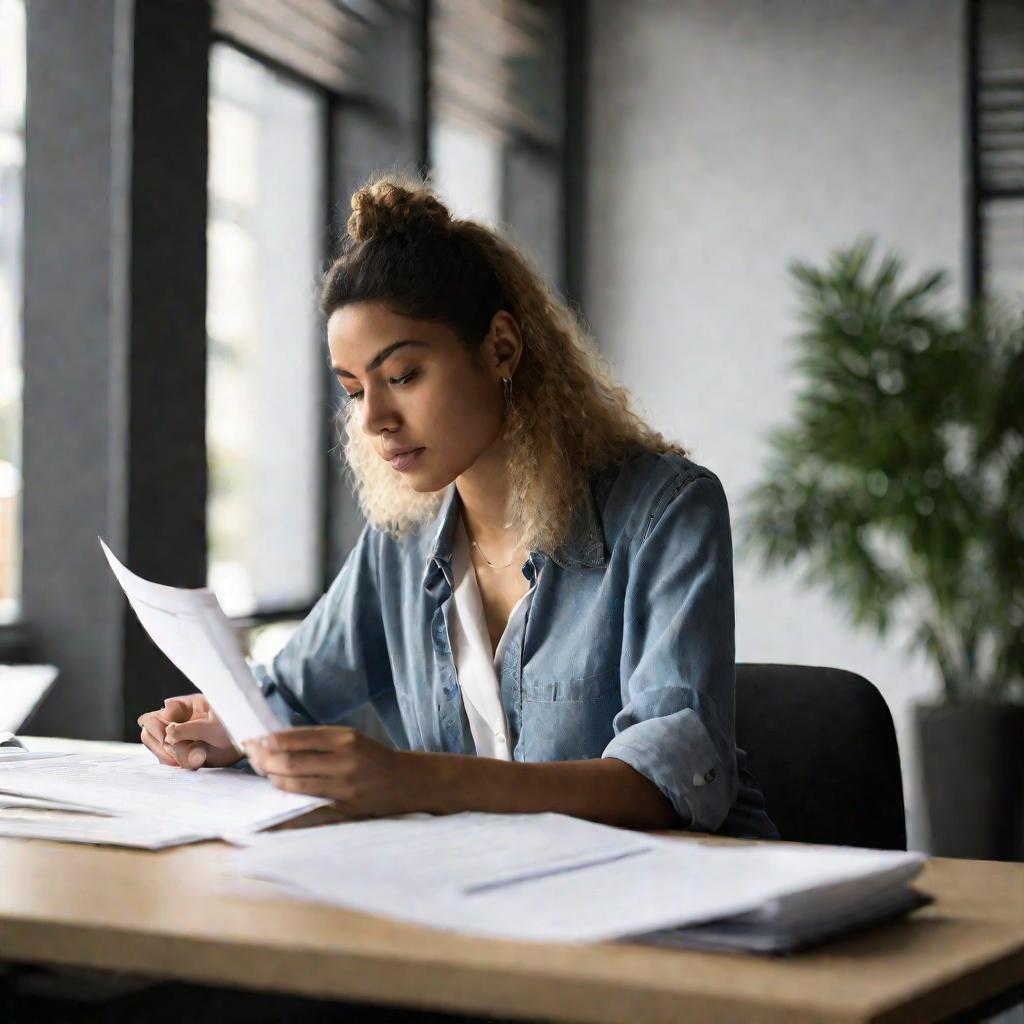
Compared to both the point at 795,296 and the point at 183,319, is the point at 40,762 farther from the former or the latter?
the point at 795,296

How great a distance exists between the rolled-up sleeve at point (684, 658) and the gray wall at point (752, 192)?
11.3 ft

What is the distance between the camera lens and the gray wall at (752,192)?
488 centimetres

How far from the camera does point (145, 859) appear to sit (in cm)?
96

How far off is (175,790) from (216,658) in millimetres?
212

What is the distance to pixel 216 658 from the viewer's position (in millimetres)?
1056

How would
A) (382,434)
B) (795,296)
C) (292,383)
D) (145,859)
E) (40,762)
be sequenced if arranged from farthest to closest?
(795,296) < (292,383) < (382,434) < (40,762) < (145,859)

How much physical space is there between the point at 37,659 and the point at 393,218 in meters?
1.65

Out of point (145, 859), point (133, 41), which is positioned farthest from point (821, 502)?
point (145, 859)

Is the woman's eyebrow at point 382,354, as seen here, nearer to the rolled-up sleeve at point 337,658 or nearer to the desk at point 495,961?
the rolled-up sleeve at point 337,658

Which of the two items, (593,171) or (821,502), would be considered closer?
(821,502)

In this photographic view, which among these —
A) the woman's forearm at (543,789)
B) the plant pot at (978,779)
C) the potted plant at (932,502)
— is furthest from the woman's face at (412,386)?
the plant pot at (978,779)

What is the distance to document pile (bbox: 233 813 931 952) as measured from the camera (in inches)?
28.9

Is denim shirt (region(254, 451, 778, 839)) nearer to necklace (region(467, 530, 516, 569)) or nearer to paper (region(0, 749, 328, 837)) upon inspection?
necklace (region(467, 530, 516, 569))

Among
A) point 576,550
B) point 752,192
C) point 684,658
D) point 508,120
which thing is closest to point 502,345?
point 576,550
